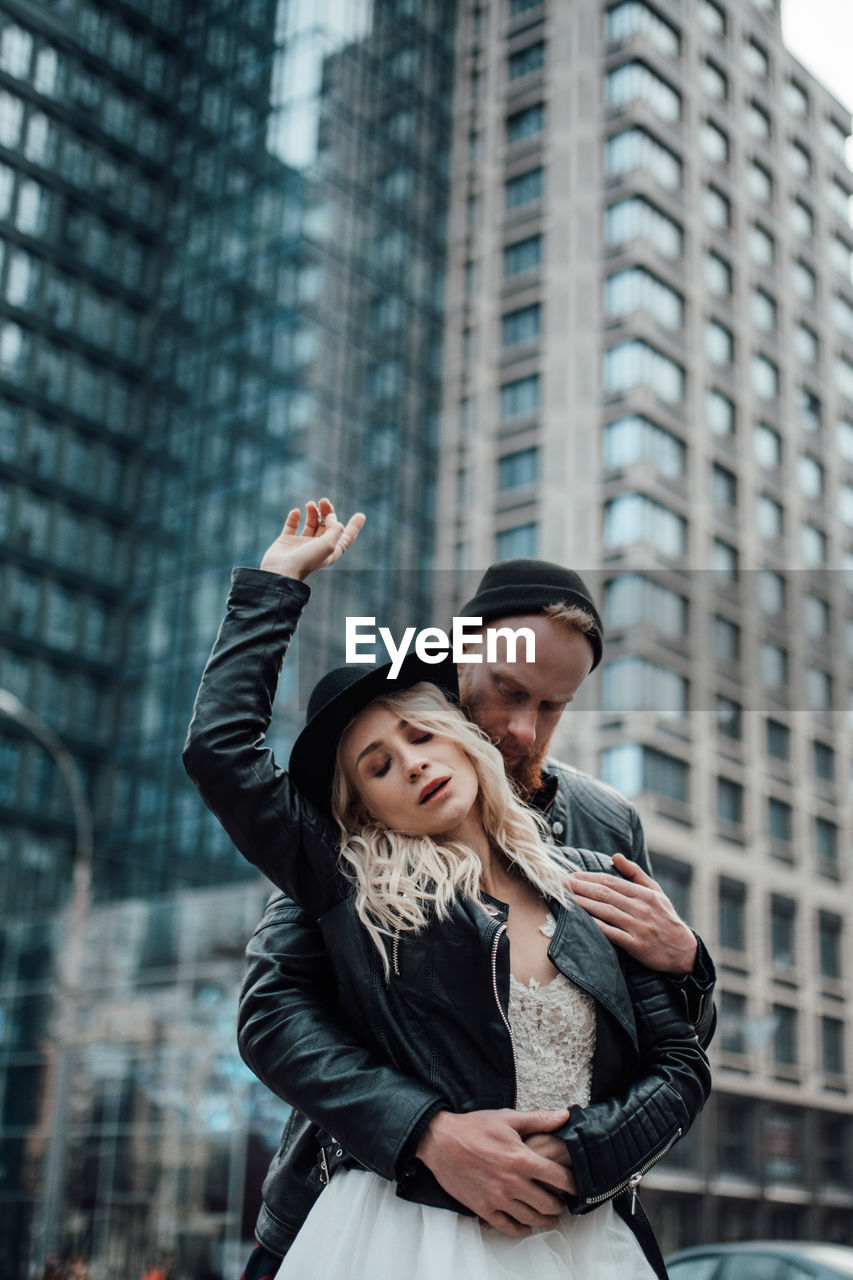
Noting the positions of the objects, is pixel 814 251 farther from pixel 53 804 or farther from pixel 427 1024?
pixel 427 1024

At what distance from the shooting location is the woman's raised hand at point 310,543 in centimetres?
254

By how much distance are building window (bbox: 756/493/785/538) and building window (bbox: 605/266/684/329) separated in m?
7.08

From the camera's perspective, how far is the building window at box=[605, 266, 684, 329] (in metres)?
46.0

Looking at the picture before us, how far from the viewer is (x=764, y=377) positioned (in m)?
51.5

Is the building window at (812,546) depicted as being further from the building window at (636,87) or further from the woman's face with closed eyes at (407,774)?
the woman's face with closed eyes at (407,774)

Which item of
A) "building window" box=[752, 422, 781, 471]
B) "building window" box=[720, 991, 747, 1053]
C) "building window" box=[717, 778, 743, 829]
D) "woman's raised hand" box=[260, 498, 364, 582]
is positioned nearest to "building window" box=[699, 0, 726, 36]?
"building window" box=[752, 422, 781, 471]

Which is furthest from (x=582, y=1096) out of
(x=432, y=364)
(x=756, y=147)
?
(x=756, y=147)

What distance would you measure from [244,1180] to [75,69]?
3792cm

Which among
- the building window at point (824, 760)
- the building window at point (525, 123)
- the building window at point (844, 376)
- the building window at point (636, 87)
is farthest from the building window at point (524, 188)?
the building window at point (824, 760)

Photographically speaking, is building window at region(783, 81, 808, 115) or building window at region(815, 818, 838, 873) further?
building window at region(783, 81, 808, 115)

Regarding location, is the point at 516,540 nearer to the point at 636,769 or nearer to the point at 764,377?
the point at 636,769

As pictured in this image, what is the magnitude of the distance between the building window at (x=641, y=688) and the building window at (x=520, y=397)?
10.0 metres

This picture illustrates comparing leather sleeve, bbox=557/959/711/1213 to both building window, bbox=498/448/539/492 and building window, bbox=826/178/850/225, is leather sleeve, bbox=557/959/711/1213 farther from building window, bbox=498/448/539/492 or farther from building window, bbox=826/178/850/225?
building window, bbox=826/178/850/225

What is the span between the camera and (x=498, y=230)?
4969 centimetres
